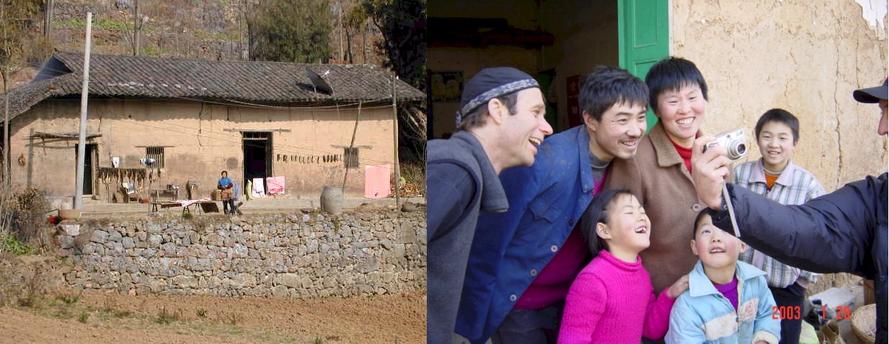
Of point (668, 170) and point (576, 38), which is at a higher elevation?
point (576, 38)

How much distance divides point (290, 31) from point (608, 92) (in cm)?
188

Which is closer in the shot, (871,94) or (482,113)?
(482,113)

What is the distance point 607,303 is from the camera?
9.82 feet

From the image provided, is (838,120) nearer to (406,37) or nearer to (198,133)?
(406,37)

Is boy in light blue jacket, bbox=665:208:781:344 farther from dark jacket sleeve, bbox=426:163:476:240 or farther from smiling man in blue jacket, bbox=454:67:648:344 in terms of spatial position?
dark jacket sleeve, bbox=426:163:476:240

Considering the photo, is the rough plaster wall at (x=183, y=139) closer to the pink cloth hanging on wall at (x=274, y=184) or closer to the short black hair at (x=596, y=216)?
the pink cloth hanging on wall at (x=274, y=184)

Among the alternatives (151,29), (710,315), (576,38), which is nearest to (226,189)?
(151,29)

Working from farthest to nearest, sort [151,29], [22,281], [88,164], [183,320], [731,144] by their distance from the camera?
[183,320] < [22,281] < [151,29] < [88,164] < [731,144]

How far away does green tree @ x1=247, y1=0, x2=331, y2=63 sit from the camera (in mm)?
4164

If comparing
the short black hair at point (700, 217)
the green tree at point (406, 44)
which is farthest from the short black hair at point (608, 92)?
the green tree at point (406, 44)

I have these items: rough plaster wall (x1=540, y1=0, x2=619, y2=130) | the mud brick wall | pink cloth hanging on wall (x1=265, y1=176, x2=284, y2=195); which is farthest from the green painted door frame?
pink cloth hanging on wall (x1=265, y1=176, x2=284, y2=195)

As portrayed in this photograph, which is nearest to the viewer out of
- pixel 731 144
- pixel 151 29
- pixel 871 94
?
pixel 731 144

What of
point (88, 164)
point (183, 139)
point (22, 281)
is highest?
point (183, 139)

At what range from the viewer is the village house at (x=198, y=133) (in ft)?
13.4
